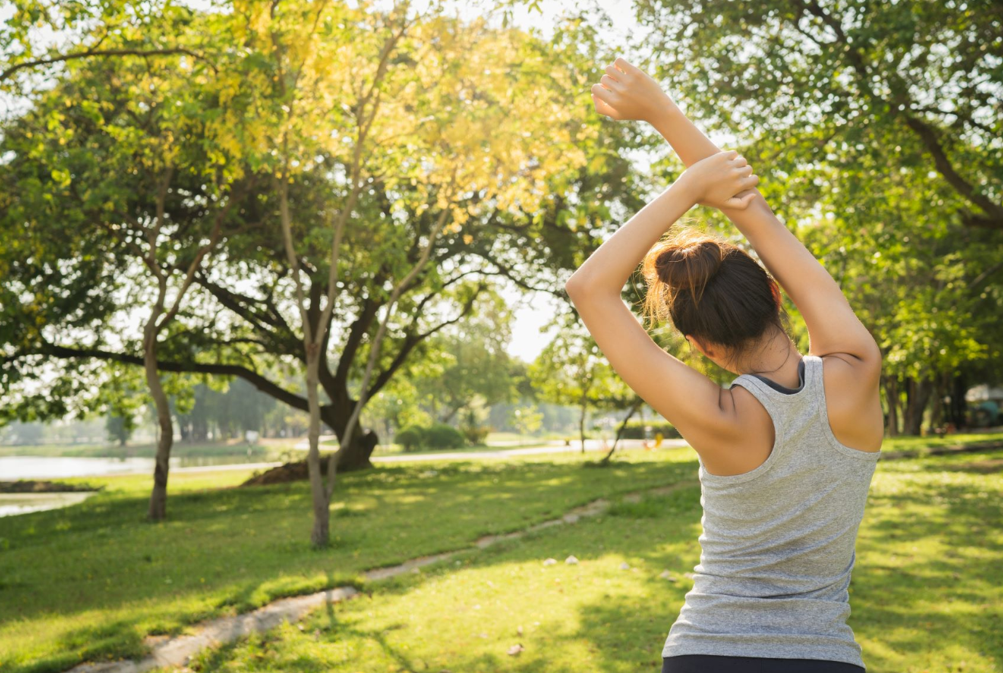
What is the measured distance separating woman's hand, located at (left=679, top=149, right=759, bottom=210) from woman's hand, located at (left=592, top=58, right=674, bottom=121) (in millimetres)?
234

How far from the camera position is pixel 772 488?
1636 mm

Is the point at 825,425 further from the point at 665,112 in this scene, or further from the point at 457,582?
the point at 457,582

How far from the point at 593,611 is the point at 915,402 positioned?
36.7m

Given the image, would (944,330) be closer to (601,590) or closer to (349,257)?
(349,257)

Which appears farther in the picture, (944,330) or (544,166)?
(944,330)

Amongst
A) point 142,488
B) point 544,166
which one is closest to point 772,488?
point 544,166

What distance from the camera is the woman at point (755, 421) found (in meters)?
1.62

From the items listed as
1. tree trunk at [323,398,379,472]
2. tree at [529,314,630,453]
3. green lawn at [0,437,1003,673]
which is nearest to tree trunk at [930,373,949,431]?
tree at [529,314,630,453]

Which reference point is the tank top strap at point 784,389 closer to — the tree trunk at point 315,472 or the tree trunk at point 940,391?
the tree trunk at point 315,472

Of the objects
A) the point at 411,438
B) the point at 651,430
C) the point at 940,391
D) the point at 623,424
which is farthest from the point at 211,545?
the point at 651,430

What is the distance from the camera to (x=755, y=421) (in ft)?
5.30

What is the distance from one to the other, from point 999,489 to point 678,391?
51.9 ft

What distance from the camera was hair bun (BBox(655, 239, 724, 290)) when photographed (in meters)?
1.73

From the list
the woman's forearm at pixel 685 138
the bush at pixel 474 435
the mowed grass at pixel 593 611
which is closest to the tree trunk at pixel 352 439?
the mowed grass at pixel 593 611
